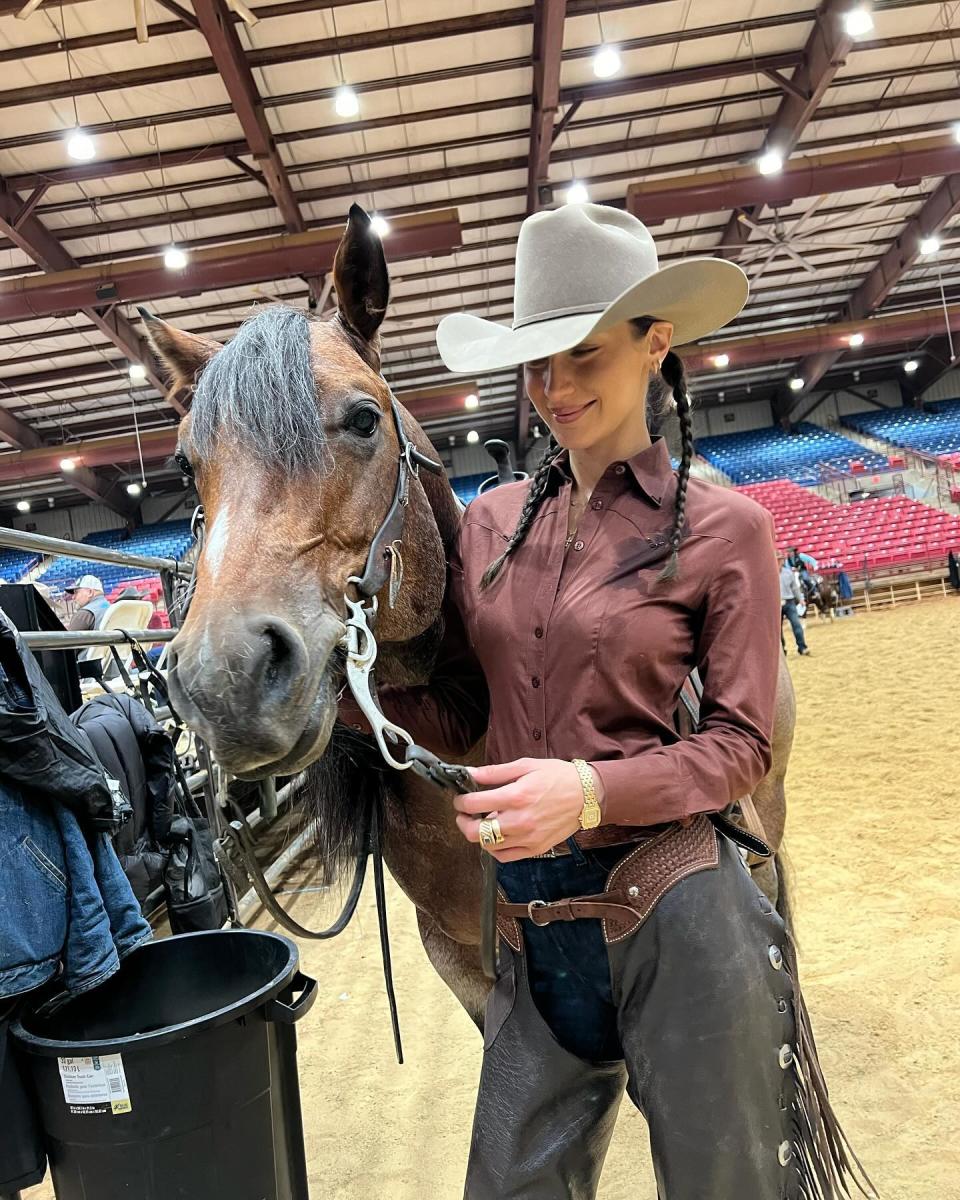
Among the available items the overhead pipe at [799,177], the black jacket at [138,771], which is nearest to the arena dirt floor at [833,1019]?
the black jacket at [138,771]

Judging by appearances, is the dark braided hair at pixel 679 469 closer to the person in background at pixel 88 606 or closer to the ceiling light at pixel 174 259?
the person in background at pixel 88 606

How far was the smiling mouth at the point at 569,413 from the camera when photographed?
3.39ft

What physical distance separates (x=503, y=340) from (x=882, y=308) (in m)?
20.6

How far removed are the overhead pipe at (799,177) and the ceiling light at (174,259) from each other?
5354mm

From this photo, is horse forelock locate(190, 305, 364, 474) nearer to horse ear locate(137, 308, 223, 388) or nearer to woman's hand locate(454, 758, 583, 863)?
horse ear locate(137, 308, 223, 388)

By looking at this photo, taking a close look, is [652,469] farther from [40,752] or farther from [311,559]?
[40,752]

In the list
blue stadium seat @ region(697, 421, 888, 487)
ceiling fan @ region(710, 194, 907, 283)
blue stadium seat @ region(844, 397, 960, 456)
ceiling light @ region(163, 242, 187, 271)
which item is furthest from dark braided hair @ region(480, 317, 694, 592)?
blue stadium seat @ region(844, 397, 960, 456)

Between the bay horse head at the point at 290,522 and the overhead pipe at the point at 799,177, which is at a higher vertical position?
the overhead pipe at the point at 799,177

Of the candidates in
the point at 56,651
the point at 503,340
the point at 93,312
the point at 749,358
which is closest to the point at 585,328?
the point at 503,340

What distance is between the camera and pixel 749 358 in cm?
1620

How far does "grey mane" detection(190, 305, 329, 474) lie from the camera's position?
3.28ft

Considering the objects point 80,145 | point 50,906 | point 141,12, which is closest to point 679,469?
point 50,906

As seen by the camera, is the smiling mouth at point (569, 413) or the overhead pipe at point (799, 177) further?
the overhead pipe at point (799, 177)

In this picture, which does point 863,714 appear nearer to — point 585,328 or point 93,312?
point 585,328
